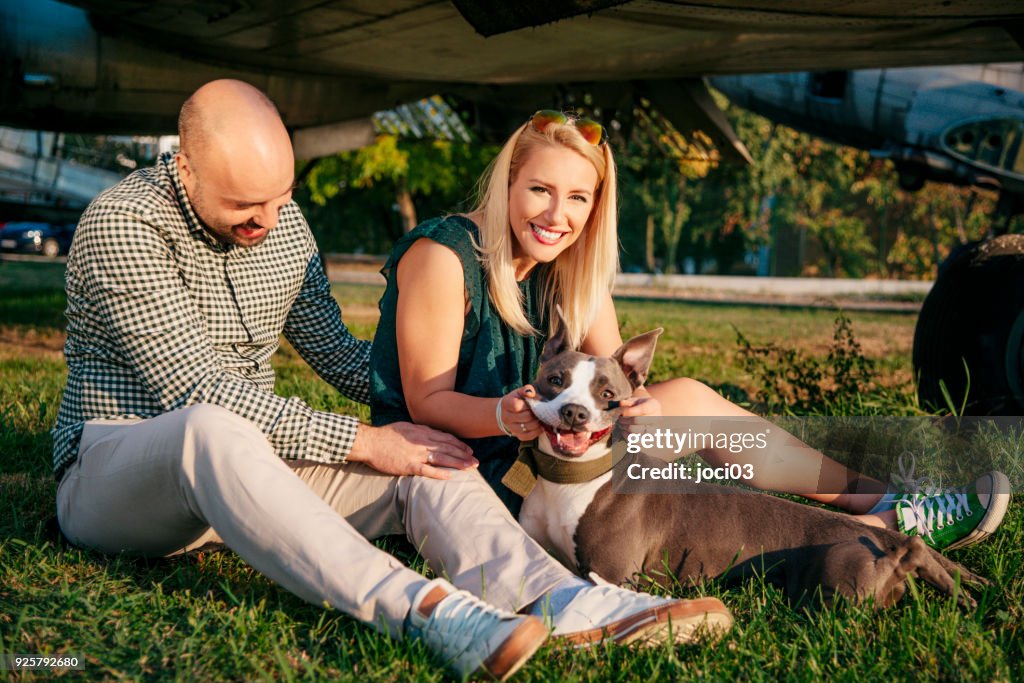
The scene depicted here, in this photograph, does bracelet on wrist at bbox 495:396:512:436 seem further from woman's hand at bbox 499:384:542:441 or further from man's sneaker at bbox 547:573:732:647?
man's sneaker at bbox 547:573:732:647

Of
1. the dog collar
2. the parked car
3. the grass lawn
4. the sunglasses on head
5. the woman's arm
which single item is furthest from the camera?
the parked car

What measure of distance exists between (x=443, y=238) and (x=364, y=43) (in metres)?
3.27

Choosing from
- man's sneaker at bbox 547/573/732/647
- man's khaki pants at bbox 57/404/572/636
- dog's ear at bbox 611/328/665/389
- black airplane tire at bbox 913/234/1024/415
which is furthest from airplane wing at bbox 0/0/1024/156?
man's sneaker at bbox 547/573/732/647

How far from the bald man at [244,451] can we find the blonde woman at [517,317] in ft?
0.68

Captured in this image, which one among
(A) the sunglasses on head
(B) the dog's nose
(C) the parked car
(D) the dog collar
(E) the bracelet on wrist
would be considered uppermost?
(A) the sunglasses on head

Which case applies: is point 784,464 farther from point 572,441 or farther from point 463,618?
point 463,618

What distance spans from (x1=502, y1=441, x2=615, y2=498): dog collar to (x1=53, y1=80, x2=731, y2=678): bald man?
0.10 meters

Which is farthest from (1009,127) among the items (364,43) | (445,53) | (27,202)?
(27,202)

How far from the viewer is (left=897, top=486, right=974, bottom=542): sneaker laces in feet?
10.1

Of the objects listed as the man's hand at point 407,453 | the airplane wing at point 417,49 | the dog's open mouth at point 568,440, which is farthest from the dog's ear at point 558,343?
the airplane wing at point 417,49

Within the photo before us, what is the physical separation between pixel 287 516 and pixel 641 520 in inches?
43.0

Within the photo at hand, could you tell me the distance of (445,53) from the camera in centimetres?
600

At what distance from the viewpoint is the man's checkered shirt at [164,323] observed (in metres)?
2.77

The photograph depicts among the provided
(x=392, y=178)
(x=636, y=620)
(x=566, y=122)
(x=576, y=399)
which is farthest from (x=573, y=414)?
(x=392, y=178)
